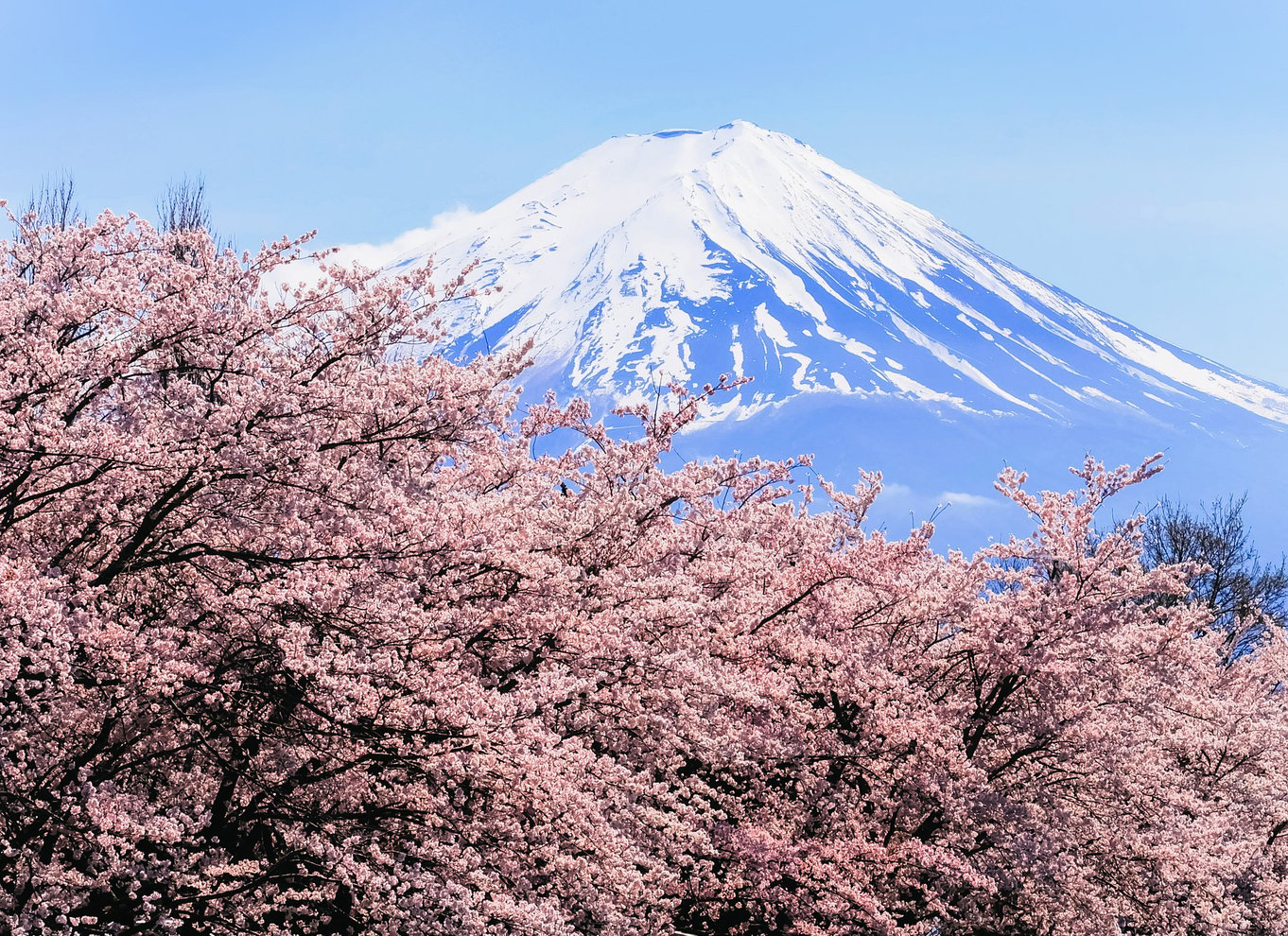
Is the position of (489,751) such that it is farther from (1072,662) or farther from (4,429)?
(1072,662)

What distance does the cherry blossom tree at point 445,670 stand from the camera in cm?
786

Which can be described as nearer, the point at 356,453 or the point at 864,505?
the point at 356,453

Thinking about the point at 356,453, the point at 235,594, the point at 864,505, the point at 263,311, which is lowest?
the point at 235,594

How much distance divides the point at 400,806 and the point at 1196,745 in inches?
502

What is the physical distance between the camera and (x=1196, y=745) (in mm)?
17172

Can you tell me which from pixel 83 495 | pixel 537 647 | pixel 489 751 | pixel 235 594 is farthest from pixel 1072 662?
pixel 83 495

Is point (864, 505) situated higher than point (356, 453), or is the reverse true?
point (864, 505)

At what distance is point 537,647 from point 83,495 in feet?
12.0

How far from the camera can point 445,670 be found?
8.33 meters

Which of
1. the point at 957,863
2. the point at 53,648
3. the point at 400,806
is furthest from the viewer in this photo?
the point at 957,863

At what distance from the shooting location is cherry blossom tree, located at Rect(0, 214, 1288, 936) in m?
7.86

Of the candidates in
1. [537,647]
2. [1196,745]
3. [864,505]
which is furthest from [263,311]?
[1196,745]

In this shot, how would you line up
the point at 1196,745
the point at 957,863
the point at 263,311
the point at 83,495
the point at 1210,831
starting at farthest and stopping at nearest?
1. the point at 1196,745
2. the point at 1210,831
3. the point at 957,863
4. the point at 263,311
5. the point at 83,495

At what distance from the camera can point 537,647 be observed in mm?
9977
